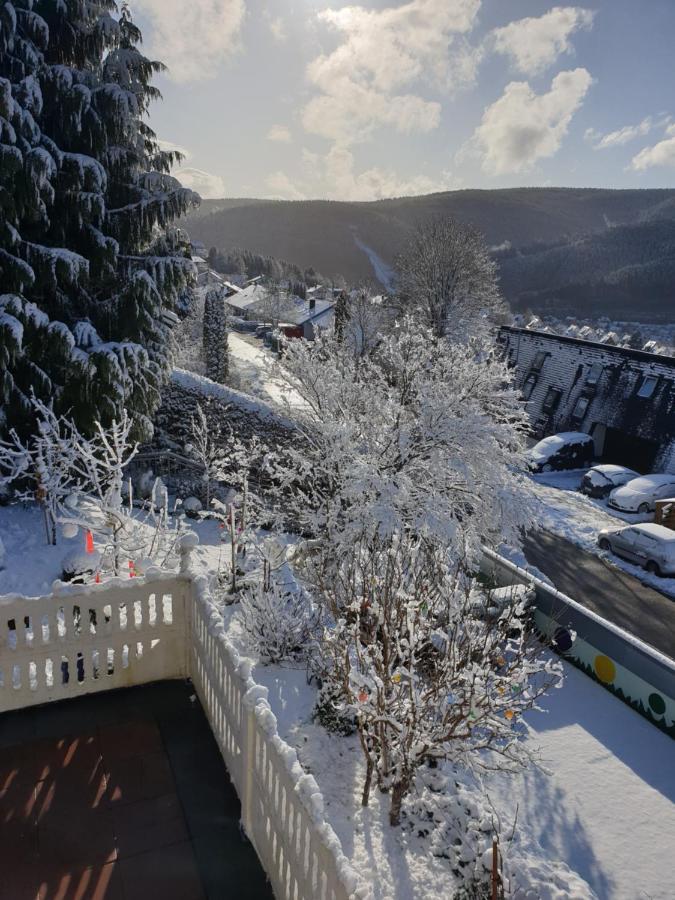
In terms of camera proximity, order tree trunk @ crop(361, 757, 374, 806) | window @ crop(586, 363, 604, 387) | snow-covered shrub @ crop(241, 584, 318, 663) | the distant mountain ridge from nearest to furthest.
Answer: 1. tree trunk @ crop(361, 757, 374, 806)
2. snow-covered shrub @ crop(241, 584, 318, 663)
3. window @ crop(586, 363, 604, 387)
4. the distant mountain ridge

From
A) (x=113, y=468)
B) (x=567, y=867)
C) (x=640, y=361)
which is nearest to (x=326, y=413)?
(x=113, y=468)

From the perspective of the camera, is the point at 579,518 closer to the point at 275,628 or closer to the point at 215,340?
the point at 275,628

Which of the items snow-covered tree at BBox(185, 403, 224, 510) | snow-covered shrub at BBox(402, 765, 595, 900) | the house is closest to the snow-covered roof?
the house

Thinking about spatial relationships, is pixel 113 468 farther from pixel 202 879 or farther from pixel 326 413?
pixel 202 879

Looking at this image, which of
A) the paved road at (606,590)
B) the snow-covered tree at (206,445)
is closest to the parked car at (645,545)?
the paved road at (606,590)

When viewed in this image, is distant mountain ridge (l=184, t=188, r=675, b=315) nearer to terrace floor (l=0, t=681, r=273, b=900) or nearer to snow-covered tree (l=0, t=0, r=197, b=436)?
snow-covered tree (l=0, t=0, r=197, b=436)

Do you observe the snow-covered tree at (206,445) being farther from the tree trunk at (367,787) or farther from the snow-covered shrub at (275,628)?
the tree trunk at (367,787)
